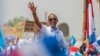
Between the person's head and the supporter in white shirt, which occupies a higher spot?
the person's head

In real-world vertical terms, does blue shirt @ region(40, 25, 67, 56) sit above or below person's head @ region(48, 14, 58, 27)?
below

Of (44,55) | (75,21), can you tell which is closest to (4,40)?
(44,55)

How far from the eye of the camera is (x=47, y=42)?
4891 millimetres

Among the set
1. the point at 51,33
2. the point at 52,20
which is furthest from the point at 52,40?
the point at 52,20

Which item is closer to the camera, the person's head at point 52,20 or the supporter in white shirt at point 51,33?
the supporter in white shirt at point 51,33

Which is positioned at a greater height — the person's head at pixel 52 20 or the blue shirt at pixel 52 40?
the person's head at pixel 52 20

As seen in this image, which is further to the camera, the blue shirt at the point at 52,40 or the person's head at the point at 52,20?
the person's head at the point at 52,20

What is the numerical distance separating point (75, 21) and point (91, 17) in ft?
19.8

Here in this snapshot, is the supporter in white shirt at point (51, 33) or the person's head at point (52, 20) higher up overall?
the person's head at point (52, 20)

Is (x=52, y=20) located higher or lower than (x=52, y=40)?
higher

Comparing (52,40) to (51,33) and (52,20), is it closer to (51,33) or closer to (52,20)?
(51,33)

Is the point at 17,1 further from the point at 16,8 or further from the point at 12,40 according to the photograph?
the point at 12,40

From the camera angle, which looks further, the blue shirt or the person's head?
the person's head

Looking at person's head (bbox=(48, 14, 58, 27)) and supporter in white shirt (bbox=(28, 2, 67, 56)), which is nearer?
supporter in white shirt (bbox=(28, 2, 67, 56))
